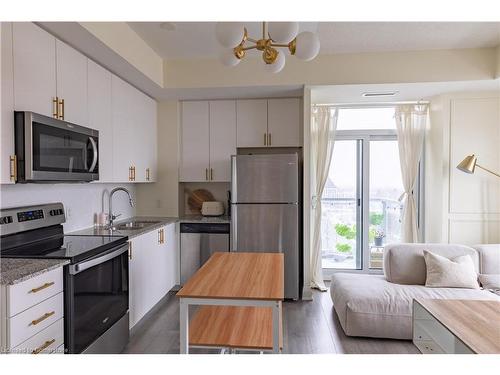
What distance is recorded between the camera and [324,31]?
2.84 meters

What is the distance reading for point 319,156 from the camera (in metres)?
3.97

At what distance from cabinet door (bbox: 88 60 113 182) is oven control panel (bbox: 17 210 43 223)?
577mm

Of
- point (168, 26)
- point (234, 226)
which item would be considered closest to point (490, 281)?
point (234, 226)

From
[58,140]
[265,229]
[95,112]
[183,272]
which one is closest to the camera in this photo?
[58,140]

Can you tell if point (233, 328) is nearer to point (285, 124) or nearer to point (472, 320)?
point (472, 320)

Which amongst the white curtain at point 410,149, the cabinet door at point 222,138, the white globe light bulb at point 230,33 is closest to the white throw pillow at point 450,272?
the white curtain at point 410,149

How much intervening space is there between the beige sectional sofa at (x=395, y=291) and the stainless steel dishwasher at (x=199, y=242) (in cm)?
133

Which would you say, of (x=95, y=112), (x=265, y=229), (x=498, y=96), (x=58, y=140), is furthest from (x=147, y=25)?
(x=498, y=96)

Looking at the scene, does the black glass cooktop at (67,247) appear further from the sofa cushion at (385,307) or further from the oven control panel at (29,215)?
the sofa cushion at (385,307)

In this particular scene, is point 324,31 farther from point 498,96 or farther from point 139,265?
point 139,265

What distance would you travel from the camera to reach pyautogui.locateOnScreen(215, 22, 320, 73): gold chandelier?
5.07ft

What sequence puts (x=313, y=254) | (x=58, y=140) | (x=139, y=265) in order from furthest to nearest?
(x=313, y=254)
(x=139, y=265)
(x=58, y=140)

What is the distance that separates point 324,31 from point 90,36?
1.96m

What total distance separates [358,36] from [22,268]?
10.3 feet
